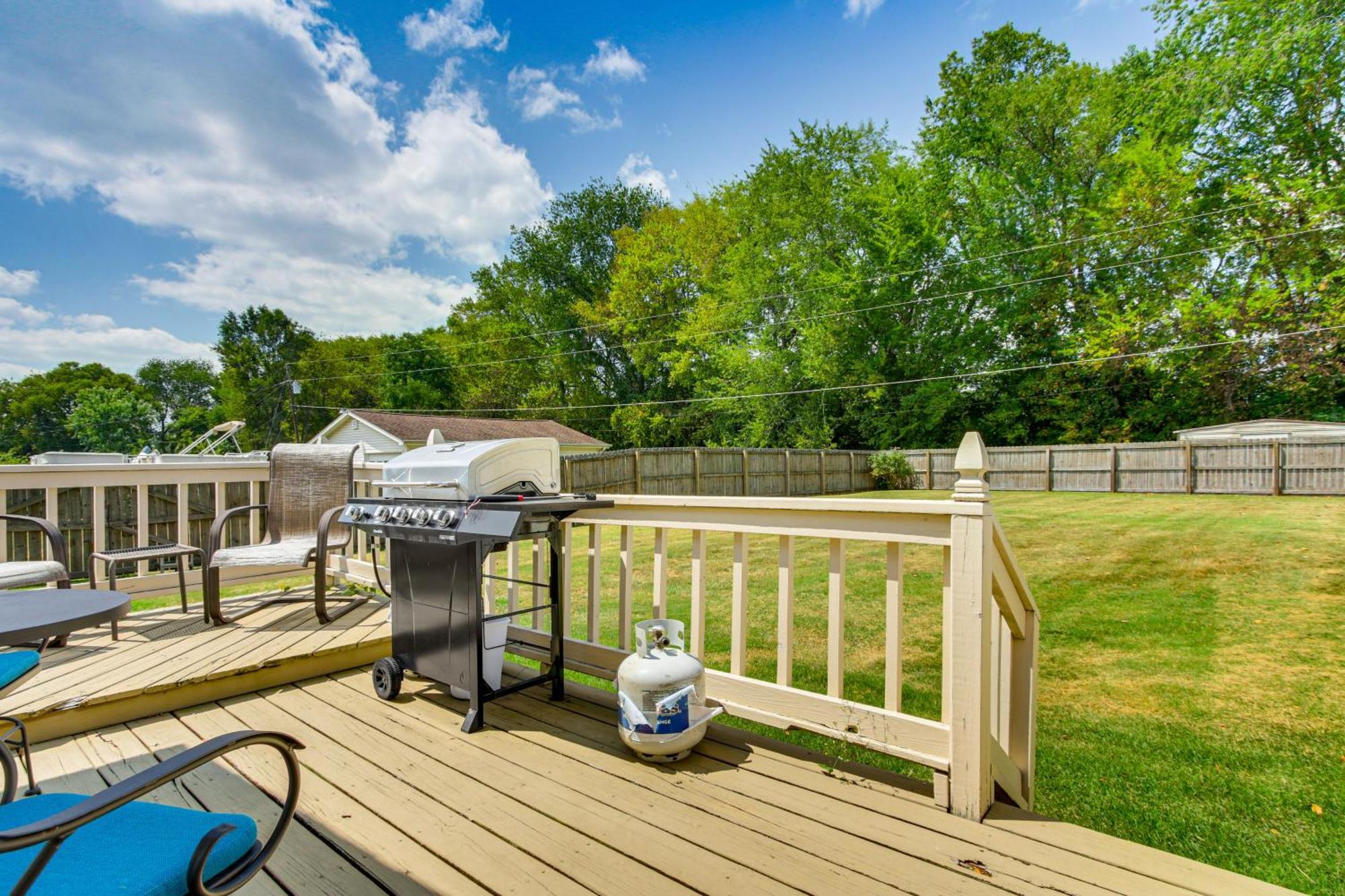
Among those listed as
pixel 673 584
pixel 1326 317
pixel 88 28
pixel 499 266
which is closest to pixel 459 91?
pixel 88 28

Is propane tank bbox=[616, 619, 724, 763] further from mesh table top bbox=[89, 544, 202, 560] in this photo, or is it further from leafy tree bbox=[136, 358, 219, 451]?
leafy tree bbox=[136, 358, 219, 451]

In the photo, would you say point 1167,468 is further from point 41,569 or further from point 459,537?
point 41,569

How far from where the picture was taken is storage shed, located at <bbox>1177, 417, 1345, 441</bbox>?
10.1m

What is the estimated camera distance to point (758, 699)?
6.47 ft

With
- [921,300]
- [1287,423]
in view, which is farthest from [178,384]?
[1287,423]

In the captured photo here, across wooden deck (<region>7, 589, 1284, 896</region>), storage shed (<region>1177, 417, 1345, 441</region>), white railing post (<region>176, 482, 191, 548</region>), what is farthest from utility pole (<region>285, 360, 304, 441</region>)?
storage shed (<region>1177, 417, 1345, 441</region>)

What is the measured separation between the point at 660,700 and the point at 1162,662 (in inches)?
143

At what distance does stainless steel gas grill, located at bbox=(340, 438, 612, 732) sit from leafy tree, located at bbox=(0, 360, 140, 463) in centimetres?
3883

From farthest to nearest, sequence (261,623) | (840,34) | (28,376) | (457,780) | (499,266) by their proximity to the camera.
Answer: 1. (28,376)
2. (499,266)
3. (840,34)
4. (261,623)
5. (457,780)

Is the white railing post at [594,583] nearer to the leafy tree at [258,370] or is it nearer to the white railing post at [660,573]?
the white railing post at [660,573]

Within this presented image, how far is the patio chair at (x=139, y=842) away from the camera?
67 centimetres

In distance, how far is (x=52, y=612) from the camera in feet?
3.93

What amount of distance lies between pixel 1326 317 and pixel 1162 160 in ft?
16.1

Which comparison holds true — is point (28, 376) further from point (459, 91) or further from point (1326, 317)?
point (1326, 317)
